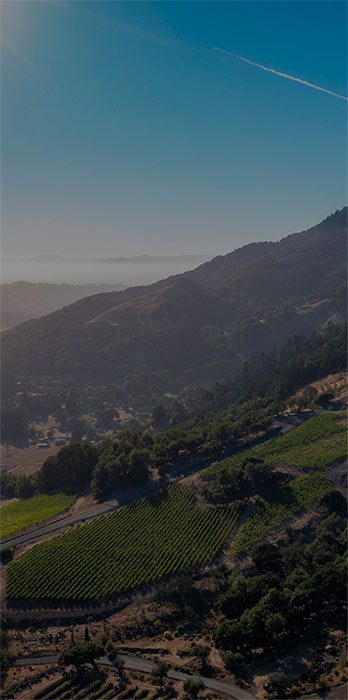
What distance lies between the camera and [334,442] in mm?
53844

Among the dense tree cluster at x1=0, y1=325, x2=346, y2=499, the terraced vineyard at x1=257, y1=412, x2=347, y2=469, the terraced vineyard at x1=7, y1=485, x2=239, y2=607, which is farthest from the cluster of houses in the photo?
the terraced vineyard at x1=7, y1=485, x2=239, y2=607

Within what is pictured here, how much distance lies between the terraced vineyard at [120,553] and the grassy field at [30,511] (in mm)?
5286

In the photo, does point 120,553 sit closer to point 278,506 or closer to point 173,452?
point 278,506

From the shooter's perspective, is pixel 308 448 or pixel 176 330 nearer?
pixel 308 448

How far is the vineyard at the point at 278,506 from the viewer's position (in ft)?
126

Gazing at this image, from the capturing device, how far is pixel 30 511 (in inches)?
1951

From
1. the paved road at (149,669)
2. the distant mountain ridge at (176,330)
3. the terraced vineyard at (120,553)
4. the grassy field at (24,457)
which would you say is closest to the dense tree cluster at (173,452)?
the terraced vineyard at (120,553)

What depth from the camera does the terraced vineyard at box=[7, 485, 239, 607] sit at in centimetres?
3481

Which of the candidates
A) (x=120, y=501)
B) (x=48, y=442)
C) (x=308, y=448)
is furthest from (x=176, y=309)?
(x=120, y=501)

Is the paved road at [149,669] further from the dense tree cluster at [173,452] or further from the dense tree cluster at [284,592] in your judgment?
the dense tree cluster at [173,452]

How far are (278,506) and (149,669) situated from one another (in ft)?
63.2

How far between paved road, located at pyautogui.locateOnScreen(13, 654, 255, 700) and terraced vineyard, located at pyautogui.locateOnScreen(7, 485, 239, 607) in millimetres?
5116

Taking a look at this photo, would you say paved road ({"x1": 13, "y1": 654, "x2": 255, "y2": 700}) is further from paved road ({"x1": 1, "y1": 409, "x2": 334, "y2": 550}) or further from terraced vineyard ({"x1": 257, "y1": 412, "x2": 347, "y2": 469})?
terraced vineyard ({"x1": 257, "y1": 412, "x2": 347, "y2": 469})

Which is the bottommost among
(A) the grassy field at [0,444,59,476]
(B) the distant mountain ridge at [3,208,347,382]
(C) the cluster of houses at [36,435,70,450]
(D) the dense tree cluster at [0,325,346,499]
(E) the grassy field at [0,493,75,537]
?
(A) the grassy field at [0,444,59,476]
